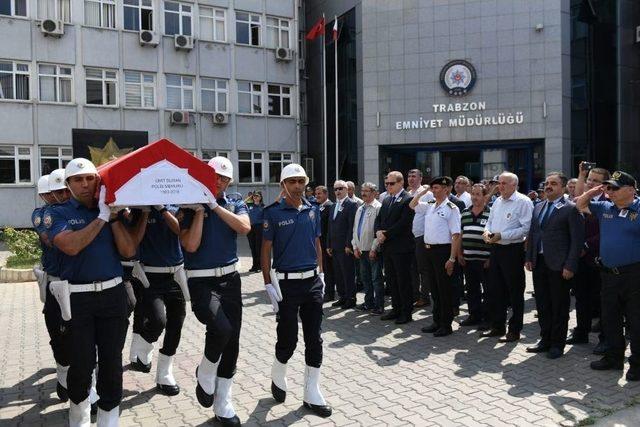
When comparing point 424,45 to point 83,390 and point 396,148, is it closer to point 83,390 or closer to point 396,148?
point 396,148

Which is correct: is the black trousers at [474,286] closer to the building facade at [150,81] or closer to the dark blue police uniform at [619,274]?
the dark blue police uniform at [619,274]

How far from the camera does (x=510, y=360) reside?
639 centimetres

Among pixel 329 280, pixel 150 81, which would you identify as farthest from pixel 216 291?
pixel 150 81

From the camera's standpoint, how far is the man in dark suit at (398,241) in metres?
8.20

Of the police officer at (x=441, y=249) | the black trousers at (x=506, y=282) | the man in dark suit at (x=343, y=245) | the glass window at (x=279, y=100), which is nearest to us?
the black trousers at (x=506, y=282)

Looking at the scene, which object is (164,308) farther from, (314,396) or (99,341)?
(314,396)

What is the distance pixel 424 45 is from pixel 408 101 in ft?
8.03

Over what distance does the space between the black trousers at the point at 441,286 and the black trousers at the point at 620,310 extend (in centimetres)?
200

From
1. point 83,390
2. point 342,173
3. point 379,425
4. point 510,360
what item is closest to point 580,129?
point 342,173

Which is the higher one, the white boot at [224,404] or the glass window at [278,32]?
the glass window at [278,32]

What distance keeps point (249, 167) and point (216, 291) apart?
2412cm

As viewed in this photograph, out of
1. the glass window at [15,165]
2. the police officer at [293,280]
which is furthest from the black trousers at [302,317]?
the glass window at [15,165]

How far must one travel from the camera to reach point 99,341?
4.08 metres

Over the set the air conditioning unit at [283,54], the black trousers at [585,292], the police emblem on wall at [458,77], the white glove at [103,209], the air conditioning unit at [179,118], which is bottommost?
the black trousers at [585,292]
